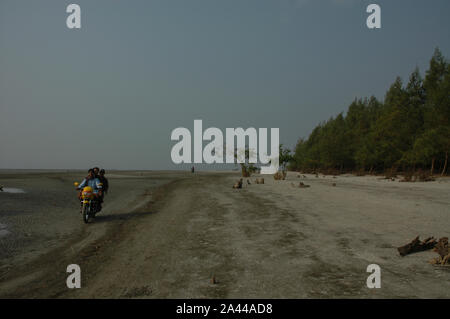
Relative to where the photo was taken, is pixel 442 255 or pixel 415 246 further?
pixel 415 246

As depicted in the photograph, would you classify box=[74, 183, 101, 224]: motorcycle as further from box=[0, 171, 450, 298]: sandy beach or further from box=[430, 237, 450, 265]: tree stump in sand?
box=[430, 237, 450, 265]: tree stump in sand

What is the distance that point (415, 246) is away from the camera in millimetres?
6770

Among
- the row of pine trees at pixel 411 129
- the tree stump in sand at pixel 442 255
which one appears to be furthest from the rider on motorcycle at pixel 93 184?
the row of pine trees at pixel 411 129

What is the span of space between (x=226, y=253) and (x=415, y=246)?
4.51 metres

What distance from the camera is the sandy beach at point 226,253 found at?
194 inches

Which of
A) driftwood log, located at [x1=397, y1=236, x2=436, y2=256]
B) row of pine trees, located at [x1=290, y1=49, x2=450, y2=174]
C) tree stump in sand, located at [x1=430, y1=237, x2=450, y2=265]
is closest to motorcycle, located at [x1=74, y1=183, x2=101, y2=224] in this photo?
driftwood log, located at [x1=397, y1=236, x2=436, y2=256]

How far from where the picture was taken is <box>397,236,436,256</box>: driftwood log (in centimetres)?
662

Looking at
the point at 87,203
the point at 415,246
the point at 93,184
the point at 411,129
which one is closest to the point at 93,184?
the point at 93,184

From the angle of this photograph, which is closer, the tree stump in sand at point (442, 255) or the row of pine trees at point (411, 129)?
the tree stump in sand at point (442, 255)

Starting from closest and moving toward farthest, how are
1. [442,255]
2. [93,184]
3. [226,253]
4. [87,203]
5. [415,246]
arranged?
[442,255] < [415,246] < [226,253] < [87,203] < [93,184]

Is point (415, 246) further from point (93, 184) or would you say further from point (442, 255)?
point (93, 184)

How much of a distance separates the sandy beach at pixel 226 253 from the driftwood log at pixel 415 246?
0.18 metres

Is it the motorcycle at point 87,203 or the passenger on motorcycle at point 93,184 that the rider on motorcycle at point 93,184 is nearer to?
the passenger on motorcycle at point 93,184

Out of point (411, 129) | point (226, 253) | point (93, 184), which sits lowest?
point (226, 253)
